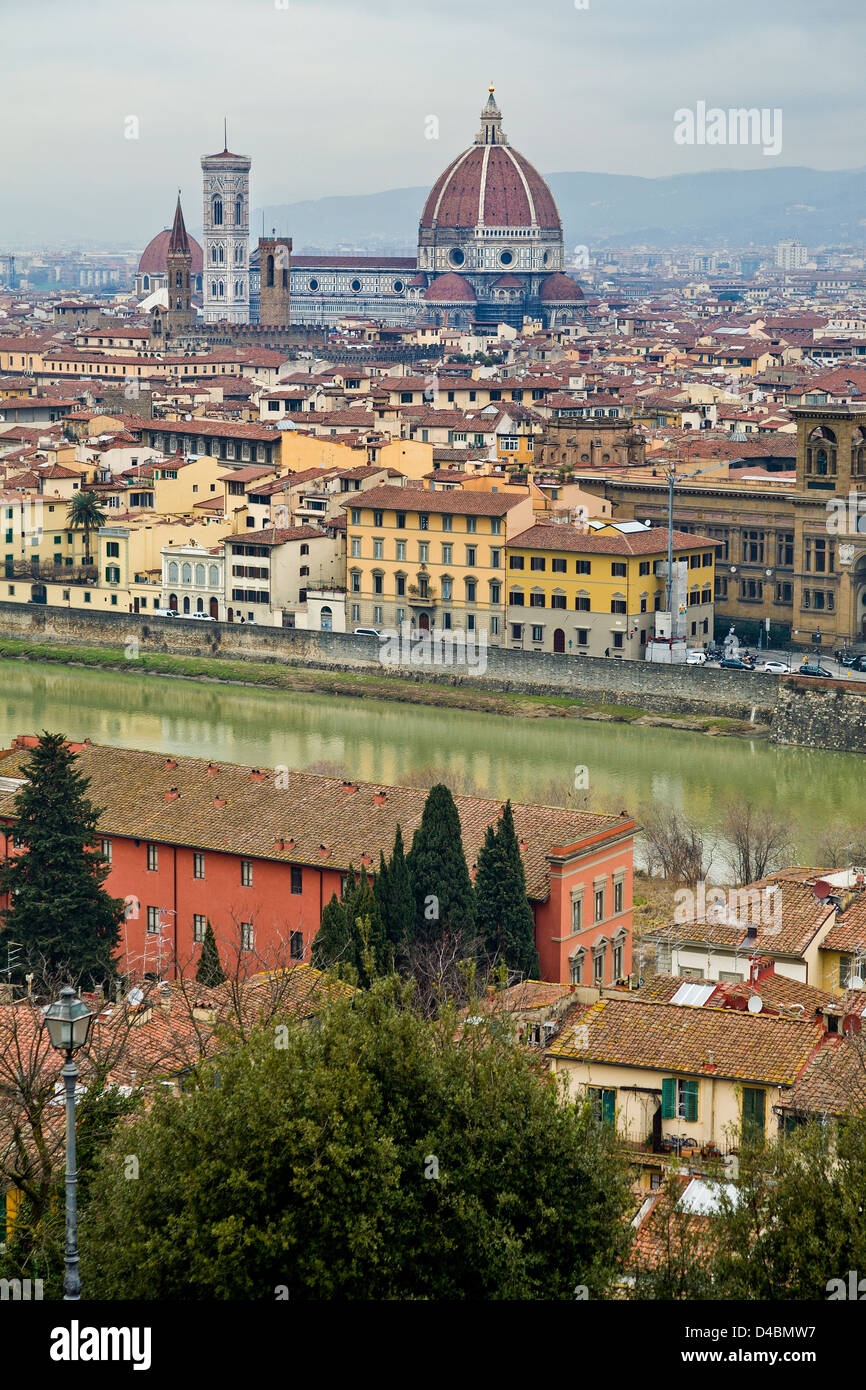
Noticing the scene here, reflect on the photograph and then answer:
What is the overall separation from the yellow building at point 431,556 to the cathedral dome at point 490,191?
59236 mm

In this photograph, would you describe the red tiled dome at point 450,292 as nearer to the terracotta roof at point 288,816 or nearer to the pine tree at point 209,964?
the terracotta roof at point 288,816

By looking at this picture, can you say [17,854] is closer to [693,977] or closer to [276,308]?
[693,977]

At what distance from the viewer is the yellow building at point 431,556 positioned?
28.1 m

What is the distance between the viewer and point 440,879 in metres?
13.4

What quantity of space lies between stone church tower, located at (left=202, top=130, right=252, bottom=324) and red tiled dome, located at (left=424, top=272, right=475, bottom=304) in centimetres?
791

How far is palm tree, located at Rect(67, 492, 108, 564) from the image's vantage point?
31.8 meters

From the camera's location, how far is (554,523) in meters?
28.4

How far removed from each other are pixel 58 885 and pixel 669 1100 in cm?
501

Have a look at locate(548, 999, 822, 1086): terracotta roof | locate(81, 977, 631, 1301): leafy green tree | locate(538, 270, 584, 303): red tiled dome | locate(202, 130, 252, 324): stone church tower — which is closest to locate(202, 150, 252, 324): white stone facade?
locate(202, 130, 252, 324): stone church tower

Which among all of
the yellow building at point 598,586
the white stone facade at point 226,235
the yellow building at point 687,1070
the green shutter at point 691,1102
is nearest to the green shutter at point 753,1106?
the yellow building at point 687,1070

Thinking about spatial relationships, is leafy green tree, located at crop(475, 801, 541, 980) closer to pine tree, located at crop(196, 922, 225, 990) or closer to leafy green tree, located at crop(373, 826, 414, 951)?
leafy green tree, located at crop(373, 826, 414, 951)

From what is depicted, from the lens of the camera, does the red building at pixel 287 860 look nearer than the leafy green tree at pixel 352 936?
No

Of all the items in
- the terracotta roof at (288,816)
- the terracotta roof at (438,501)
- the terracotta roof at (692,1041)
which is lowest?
the terracotta roof at (288,816)
